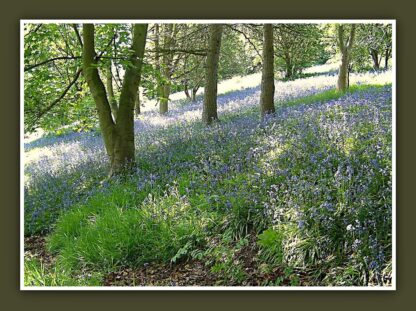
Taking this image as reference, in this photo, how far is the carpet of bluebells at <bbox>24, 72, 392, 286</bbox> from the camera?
396cm

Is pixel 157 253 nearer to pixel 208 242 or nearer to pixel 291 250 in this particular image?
pixel 208 242

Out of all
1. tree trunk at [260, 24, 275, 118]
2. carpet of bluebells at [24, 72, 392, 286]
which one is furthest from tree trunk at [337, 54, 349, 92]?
carpet of bluebells at [24, 72, 392, 286]

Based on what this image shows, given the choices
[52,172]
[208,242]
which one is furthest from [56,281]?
[52,172]

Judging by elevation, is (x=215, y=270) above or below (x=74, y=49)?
below

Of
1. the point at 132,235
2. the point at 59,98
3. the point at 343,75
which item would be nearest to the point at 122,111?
the point at 59,98

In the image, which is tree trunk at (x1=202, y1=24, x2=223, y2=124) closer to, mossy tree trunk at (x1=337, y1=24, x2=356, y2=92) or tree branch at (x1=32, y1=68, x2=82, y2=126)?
mossy tree trunk at (x1=337, y1=24, x2=356, y2=92)

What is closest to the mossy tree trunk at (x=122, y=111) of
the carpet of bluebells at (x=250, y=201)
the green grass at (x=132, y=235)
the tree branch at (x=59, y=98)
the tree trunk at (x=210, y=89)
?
the tree branch at (x=59, y=98)

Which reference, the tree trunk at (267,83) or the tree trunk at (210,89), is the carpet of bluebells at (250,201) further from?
the tree trunk at (210,89)

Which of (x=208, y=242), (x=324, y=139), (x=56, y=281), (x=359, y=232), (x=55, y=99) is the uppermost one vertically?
(x=55, y=99)

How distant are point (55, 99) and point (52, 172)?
142 cm

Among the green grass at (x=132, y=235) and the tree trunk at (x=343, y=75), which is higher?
the tree trunk at (x=343, y=75)

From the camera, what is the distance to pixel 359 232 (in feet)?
A: 12.2

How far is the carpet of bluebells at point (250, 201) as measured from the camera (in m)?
3.96

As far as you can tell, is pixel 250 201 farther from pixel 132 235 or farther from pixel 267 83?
pixel 267 83
